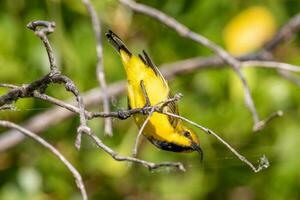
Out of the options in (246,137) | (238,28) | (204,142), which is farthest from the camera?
(238,28)

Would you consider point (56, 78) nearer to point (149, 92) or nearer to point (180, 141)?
point (149, 92)

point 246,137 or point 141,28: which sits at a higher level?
point 141,28

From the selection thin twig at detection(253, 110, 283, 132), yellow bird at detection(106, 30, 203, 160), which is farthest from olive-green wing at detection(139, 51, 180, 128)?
thin twig at detection(253, 110, 283, 132)

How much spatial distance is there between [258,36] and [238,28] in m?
0.19

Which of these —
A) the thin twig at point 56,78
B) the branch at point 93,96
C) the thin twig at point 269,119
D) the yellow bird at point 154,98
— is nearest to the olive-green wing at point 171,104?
the yellow bird at point 154,98

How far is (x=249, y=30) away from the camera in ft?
12.0

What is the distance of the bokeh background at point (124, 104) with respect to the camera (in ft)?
11.1

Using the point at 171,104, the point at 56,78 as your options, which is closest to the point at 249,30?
the point at 171,104

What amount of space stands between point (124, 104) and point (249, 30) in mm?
744

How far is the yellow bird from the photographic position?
6.51 ft

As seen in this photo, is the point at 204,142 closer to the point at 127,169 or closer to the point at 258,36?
the point at 127,169

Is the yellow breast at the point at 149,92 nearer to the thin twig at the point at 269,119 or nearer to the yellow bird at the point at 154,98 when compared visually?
the yellow bird at the point at 154,98

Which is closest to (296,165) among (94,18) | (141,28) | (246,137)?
(246,137)

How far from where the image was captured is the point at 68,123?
347cm
